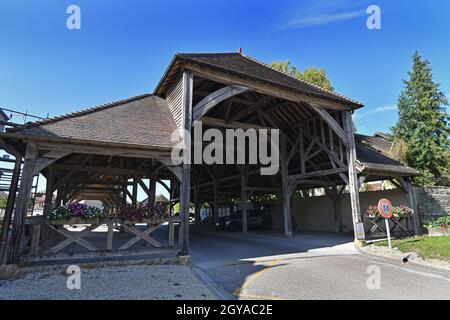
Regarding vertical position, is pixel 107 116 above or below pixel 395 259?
above

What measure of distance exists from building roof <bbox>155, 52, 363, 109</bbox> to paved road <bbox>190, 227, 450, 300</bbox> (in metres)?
5.71

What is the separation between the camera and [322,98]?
10586 mm

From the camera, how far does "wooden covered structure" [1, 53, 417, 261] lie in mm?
6518

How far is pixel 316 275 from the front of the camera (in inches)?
229

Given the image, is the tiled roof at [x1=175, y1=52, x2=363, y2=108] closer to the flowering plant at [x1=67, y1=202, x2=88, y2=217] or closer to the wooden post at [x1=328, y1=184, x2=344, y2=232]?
the flowering plant at [x1=67, y1=202, x2=88, y2=217]

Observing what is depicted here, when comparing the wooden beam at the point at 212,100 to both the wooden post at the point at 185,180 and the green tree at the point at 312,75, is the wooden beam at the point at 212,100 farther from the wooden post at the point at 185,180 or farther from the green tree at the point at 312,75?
the green tree at the point at 312,75

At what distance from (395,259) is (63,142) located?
9.26 m

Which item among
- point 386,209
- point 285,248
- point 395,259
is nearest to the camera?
point 395,259

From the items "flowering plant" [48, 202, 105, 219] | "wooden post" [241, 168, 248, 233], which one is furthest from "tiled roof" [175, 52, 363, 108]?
"wooden post" [241, 168, 248, 233]
